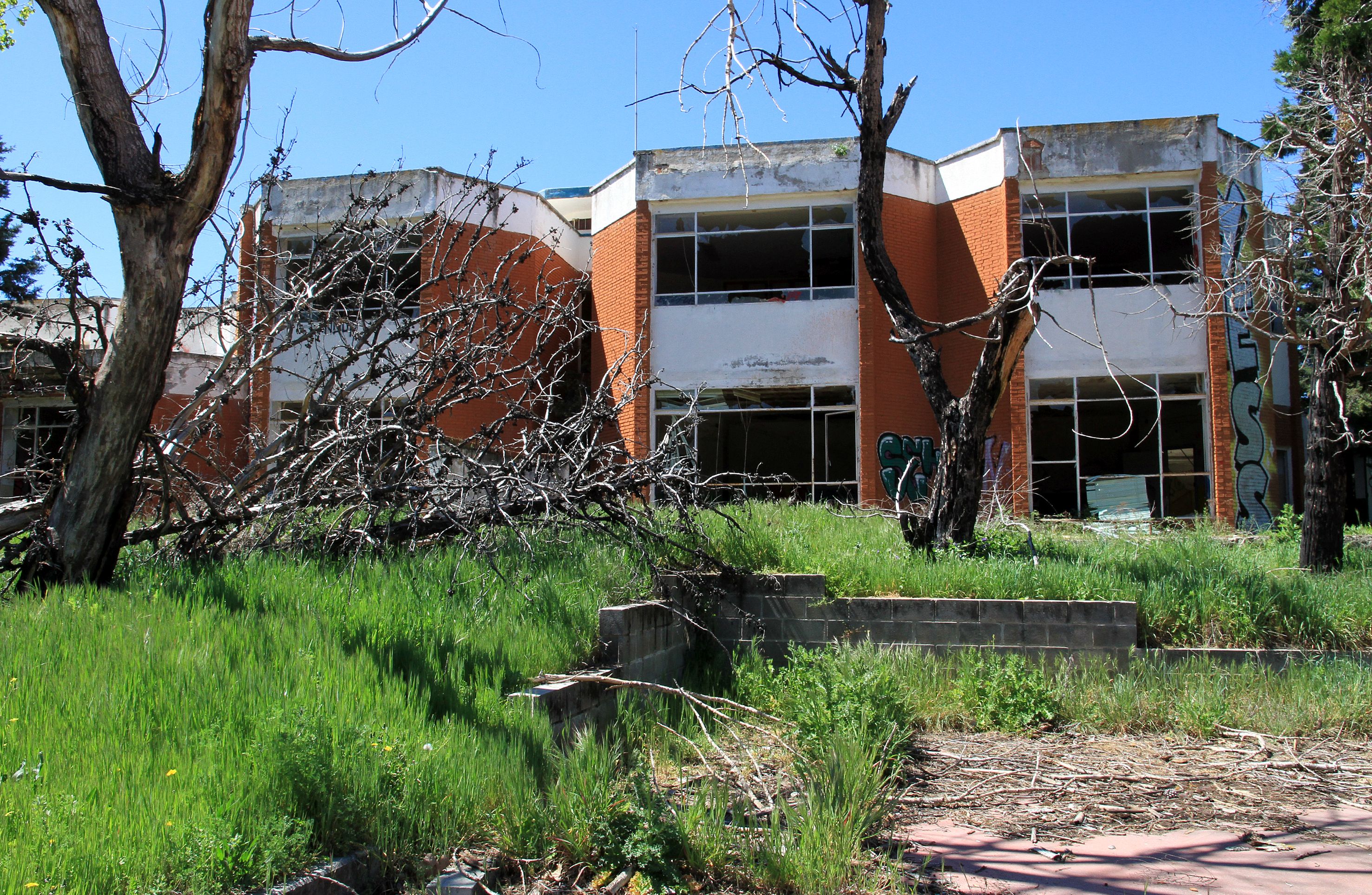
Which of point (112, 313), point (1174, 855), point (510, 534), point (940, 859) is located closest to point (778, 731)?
point (940, 859)

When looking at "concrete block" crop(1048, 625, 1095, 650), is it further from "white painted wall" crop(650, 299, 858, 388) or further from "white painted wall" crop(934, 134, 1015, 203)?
"white painted wall" crop(934, 134, 1015, 203)

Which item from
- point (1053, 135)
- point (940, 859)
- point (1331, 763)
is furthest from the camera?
point (1053, 135)

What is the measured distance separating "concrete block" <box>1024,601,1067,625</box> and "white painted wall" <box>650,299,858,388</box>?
10.6 metres

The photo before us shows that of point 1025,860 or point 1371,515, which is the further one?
point 1371,515

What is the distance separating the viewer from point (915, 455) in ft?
56.0

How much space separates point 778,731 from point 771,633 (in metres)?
1.90

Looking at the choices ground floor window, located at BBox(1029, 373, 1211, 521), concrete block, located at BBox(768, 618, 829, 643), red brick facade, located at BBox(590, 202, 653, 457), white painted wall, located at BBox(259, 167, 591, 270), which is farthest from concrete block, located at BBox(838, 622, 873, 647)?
white painted wall, located at BBox(259, 167, 591, 270)

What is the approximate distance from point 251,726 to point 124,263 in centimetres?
367

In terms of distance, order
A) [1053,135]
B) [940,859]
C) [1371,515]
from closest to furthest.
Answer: [940,859], [1053,135], [1371,515]

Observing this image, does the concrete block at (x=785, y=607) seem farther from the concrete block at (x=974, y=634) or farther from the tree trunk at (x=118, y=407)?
the tree trunk at (x=118, y=407)

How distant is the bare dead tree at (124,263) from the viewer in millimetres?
5758

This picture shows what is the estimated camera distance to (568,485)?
7.63 meters

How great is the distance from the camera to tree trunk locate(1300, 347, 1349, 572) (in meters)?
9.56

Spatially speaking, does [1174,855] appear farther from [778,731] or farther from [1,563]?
[1,563]
